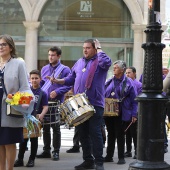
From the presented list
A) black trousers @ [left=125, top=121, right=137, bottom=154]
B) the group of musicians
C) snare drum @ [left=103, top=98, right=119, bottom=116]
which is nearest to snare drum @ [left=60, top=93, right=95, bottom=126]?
the group of musicians

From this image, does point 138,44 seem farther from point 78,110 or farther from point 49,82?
point 78,110

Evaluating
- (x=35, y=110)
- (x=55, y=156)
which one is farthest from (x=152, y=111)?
(x=55, y=156)

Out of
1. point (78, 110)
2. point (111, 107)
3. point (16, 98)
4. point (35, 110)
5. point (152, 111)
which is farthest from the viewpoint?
point (111, 107)

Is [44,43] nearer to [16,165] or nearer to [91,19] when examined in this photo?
[91,19]

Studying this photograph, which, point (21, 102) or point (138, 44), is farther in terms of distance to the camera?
point (138, 44)

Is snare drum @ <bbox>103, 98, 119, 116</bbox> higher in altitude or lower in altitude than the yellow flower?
lower

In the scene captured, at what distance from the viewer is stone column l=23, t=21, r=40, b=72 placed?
976 inches

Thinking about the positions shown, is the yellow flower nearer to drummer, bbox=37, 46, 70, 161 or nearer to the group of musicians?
the group of musicians

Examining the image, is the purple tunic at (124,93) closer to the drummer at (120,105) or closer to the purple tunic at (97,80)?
the drummer at (120,105)

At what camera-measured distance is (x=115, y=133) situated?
9.46m

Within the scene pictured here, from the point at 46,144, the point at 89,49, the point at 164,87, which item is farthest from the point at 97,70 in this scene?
the point at 46,144

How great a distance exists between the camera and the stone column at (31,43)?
24797 millimetres

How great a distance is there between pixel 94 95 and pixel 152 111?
1.80m

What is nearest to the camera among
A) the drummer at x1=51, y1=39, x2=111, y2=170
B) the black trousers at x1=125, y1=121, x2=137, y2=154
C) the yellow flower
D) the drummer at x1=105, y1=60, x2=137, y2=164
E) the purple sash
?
the yellow flower
